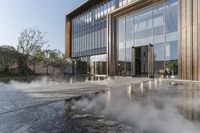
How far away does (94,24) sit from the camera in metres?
31.8

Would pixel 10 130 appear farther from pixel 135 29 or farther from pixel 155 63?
pixel 135 29

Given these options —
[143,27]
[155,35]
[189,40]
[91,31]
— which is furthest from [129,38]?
[91,31]

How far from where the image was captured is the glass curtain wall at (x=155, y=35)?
18.1 meters

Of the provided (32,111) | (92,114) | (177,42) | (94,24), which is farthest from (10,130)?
(94,24)

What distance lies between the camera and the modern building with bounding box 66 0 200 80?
16.2 meters

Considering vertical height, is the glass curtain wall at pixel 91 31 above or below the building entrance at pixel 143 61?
above

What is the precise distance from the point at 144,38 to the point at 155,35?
1.52 meters

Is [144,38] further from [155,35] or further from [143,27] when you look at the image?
[155,35]

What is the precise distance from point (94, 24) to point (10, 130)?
1127 inches

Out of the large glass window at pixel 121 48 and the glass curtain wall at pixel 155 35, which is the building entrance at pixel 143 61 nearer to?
the glass curtain wall at pixel 155 35

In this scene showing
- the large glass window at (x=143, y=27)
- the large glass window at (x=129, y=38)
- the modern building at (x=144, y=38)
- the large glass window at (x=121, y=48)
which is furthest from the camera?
the large glass window at (x=121, y=48)

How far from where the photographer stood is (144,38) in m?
21.3

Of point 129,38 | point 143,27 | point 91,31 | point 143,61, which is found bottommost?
point 143,61

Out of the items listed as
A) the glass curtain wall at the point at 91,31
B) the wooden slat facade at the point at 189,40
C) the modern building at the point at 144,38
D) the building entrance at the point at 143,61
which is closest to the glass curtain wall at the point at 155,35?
the modern building at the point at 144,38
